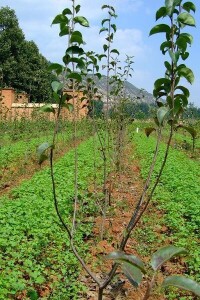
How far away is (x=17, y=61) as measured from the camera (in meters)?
51.0

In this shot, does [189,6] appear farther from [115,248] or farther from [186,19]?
[115,248]

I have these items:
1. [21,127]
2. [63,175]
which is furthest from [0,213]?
[21,127]

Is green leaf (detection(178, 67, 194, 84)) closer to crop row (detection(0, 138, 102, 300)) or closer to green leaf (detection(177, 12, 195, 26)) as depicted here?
green leaf (detection(177, 12, 195, 26))

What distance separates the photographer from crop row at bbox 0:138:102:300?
4.34 m

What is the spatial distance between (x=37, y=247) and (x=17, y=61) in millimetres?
48386

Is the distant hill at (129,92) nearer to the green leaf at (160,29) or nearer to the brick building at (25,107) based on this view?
the brick building at (25,107)

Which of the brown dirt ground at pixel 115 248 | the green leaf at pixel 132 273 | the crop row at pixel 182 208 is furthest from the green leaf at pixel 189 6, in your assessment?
the crop row at pixel 182 208

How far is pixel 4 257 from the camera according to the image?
15.7ft

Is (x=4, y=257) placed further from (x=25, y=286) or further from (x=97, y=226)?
(x=97, y=226)

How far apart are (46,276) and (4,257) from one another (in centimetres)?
55

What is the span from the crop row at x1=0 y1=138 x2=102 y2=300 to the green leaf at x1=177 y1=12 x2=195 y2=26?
261 cm

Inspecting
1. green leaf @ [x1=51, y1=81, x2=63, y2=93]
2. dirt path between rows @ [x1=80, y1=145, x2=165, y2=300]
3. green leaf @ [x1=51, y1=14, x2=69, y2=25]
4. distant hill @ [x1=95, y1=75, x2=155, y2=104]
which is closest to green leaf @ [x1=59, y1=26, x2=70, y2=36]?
green leaf @ [x1=51, y1=14, x2=69, y2=25]

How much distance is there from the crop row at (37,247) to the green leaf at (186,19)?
8.56 feet

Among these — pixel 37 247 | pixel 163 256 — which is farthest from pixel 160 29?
pixel 37 247
